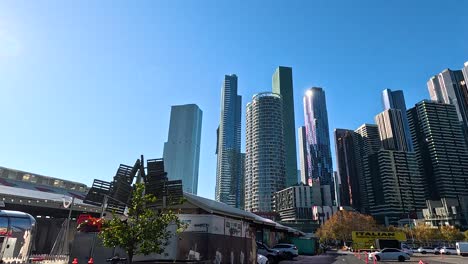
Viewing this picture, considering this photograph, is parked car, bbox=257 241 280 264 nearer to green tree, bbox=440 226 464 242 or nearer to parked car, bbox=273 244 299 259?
parked car, bbox=273 244 299 259

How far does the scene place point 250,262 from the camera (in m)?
22.8

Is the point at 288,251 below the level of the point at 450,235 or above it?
below

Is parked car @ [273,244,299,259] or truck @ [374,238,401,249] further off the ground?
truck @ [374,238,401,249]

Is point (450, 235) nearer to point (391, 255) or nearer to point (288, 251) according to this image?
point (391, 255)

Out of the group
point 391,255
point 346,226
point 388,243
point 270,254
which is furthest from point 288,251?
point 346,226

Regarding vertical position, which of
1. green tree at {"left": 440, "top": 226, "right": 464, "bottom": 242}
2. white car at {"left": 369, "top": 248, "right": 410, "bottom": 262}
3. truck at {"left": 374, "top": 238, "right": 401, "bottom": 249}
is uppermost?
green tree at {"left": 440, "top": 226, "right": 464, "bottom": 242}

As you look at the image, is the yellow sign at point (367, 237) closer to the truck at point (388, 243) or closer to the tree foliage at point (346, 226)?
the truck at point (388, 243)

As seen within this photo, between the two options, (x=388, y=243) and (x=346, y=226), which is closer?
(x=388, y=243)

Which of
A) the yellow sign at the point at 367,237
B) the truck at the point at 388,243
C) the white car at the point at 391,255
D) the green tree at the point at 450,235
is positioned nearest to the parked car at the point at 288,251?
the white car at the point at 391,255

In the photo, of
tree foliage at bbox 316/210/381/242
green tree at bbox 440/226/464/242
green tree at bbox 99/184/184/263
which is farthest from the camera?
tree foliage at bbox 316/210/381/242

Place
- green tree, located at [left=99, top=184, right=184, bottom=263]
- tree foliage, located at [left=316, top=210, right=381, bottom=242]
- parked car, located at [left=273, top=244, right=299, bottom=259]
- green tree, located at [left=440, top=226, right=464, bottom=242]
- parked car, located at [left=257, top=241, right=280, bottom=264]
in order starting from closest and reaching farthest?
1. green tree, located at [left=99, top=184, right=184, bottom=263]
2. parked car, located at [left=257, top=241, right=280, bottom=264]
3. parked car, located at [left=273, top=244, right=299, bottom=259]
4. green tree, located at [left=440, top=226, right=464, bottom=242]
5. tree foliage, located at [left=316, top=210, right=381, bottom=242]

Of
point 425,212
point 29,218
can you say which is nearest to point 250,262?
point 29,218

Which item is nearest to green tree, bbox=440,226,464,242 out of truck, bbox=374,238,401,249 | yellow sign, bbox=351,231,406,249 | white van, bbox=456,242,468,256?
white van, bbox=456,242,468,256

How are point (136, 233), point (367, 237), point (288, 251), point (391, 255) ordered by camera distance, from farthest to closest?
point (367, 237) < point (288, 251) < point (391, 255) < point (136, 233)
